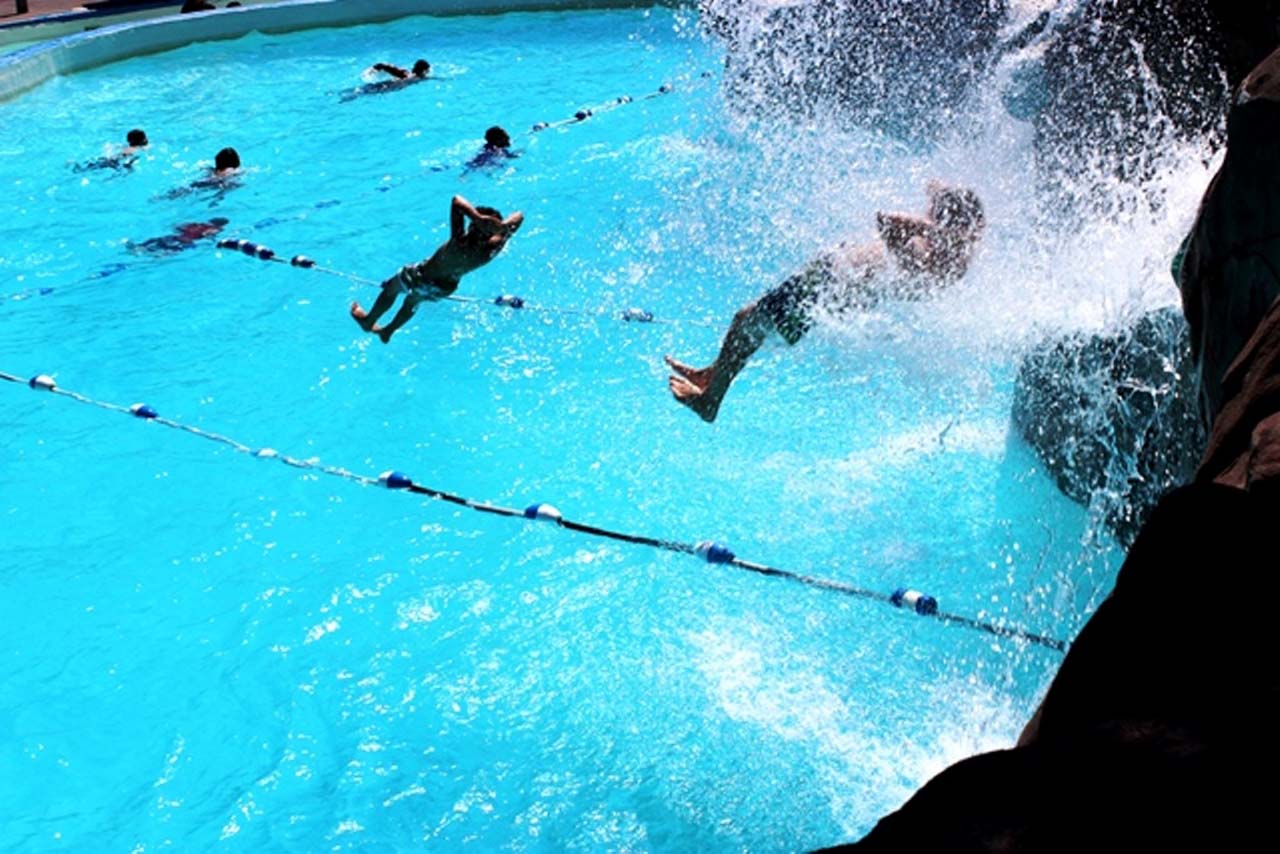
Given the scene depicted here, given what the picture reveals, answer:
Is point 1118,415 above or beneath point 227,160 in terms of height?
above

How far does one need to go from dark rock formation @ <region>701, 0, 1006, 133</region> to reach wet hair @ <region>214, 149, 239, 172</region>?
5130 millimetres

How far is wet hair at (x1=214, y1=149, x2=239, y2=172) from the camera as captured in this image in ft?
40.5

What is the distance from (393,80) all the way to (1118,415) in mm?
11821

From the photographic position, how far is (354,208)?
38.8 ft

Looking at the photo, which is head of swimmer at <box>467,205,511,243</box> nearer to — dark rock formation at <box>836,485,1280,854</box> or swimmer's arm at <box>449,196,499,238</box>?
swimmer's arm at <box>449,196,499,238</box>

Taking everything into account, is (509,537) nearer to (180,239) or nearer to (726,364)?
(726,364)

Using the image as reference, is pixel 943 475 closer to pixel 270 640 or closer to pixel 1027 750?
pixel 270 640

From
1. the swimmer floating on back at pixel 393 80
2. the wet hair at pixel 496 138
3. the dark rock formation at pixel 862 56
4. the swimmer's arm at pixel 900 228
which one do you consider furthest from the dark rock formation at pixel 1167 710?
the swimmer floating on back at pixel 393 80

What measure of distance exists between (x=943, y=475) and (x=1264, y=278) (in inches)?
135

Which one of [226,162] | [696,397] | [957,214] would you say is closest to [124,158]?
[226,162]

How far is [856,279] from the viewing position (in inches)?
248

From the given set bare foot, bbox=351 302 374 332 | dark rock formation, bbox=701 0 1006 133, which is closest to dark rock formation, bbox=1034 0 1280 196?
dark rock formation, bbox=701 0 1006 133

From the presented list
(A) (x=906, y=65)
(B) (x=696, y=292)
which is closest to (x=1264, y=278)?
(B) (x=696, y=292)

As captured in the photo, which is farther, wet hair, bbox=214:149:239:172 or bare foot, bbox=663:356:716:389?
wet hair, bbox=214:149:239:172
